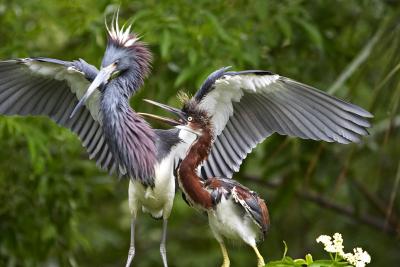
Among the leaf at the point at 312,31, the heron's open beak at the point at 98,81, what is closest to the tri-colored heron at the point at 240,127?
the heron's open beak at the point at 98,81

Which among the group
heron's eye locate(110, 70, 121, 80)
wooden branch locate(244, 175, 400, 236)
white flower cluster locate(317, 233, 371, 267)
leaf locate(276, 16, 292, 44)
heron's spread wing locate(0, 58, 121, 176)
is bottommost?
wooden branch locate(244, 175, 400, 236)

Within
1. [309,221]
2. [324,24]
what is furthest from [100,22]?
[309,221]

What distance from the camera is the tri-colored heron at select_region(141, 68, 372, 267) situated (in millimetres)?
5113

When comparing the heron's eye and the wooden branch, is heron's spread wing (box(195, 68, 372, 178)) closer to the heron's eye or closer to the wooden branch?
the heron's eye

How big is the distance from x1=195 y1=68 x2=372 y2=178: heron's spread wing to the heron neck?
0.40 metres

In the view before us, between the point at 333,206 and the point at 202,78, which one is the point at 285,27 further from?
the point at 333,206

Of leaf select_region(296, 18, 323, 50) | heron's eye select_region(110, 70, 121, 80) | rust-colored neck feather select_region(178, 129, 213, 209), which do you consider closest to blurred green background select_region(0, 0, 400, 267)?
leaf select_region(296, 18, 323, 50)

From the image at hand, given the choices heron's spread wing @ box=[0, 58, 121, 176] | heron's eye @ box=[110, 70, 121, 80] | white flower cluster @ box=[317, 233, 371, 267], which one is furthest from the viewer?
heron's spread wing @ box=[0, 58, 121, 176]

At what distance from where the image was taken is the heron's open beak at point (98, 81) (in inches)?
219

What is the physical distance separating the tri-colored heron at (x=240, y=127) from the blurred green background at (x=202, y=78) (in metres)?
0.83

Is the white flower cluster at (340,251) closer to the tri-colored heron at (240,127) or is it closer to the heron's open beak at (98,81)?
the tri-colored heron at (240,127)

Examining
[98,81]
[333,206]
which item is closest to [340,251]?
[98,81]

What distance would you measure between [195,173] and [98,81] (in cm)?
84

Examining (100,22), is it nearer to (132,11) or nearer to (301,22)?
(132,11)
